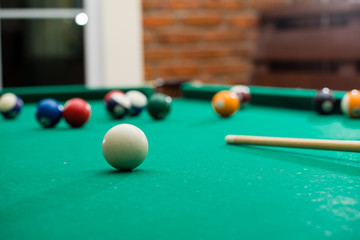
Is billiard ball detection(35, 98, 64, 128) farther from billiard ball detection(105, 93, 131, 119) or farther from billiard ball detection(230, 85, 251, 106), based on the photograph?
billiard ball detection(230, 85, 251, 106)

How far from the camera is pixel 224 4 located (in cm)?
506

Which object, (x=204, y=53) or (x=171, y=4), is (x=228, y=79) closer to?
(x=204, y=53)

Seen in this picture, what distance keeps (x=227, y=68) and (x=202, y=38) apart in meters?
0.41

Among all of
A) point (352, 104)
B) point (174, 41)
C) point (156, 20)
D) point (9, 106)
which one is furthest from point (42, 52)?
point (352, 104)

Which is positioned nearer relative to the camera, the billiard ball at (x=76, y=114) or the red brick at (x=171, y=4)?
the billiard ball at (x=76, y=114)

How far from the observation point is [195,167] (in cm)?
135

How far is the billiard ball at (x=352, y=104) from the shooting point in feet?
7.69

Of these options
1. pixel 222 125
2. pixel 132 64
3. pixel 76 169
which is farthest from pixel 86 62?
pixel 76 169

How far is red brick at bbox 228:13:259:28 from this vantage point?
5.14 meters

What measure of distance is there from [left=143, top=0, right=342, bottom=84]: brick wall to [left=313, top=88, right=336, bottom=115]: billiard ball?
2.57 m

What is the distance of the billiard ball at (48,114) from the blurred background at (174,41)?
2429mm

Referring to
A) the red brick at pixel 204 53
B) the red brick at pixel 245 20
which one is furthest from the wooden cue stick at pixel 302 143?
the red brick at pixel 245 20

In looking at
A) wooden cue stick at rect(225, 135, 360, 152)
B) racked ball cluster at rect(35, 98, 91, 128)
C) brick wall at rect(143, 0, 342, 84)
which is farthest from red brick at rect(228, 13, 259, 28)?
wooden cue stick at rect(225, 135, 360, 152)

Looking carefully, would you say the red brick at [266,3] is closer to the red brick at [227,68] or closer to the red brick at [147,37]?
the red brick at [227,68]
